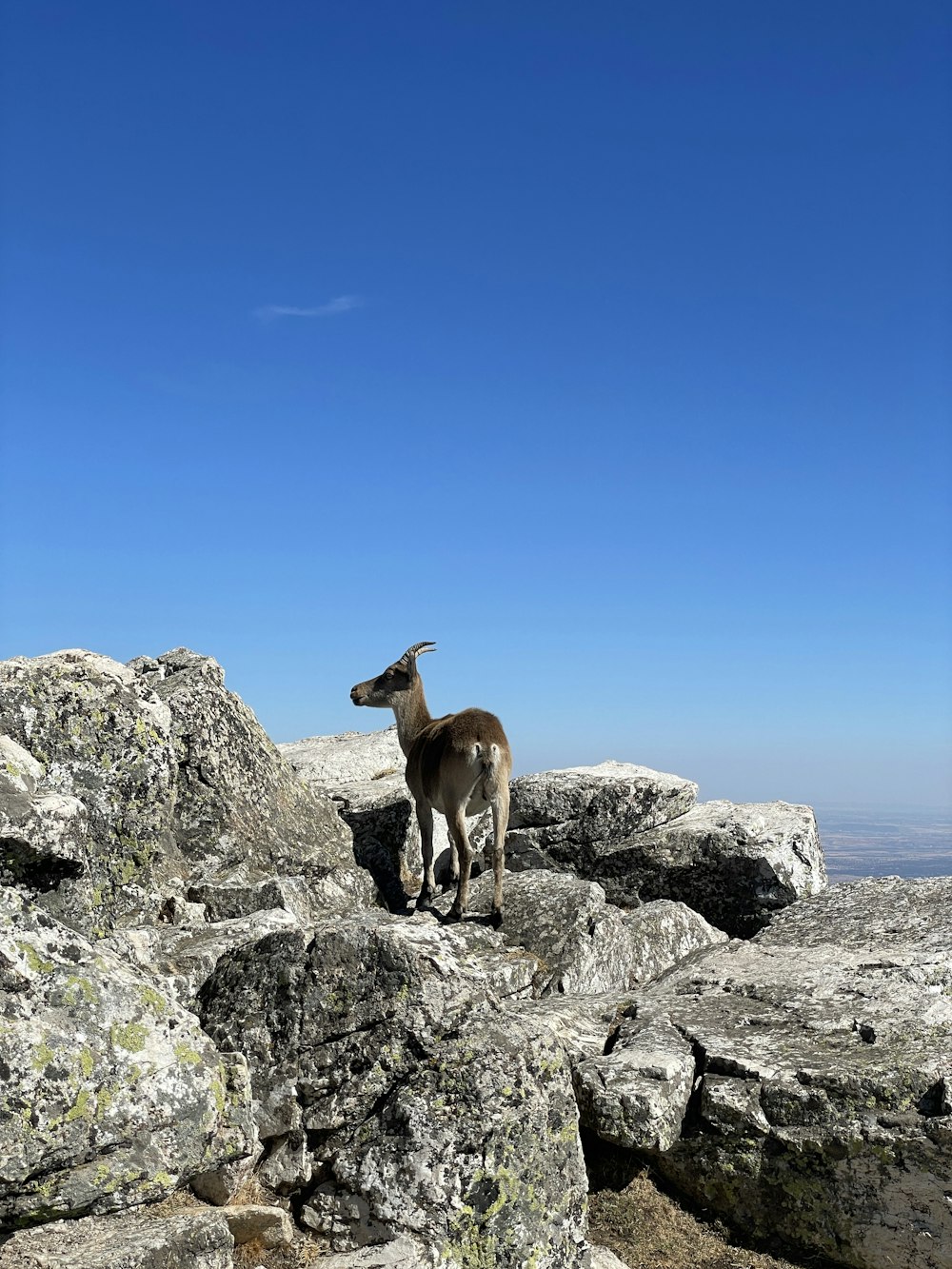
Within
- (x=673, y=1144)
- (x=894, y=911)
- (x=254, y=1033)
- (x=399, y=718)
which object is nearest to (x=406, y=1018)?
(x=254, y=1033)

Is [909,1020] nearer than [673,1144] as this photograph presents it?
No

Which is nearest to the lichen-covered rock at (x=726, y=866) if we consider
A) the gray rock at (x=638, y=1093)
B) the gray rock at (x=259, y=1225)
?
the gray rock at (x=638, y=1093)

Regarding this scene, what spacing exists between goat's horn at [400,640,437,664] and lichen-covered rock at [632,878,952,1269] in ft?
30.9

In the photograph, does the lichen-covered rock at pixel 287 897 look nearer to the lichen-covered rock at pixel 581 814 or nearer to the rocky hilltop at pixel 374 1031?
the rocky hilltop at pixel 374 1031

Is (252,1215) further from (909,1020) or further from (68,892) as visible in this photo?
(909,1020)

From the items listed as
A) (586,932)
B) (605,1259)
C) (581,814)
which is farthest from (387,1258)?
(581,814)

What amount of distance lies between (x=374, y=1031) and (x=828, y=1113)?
4.70 meters

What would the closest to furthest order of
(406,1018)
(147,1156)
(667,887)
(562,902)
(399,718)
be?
(147,1156), (406,1018), (562,902), (667,887), (399,718)

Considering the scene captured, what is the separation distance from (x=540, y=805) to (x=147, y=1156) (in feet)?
39.9

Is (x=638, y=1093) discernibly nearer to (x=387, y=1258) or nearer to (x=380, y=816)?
(x=387, y=1258)

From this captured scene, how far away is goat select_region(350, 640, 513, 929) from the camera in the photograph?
15.5m

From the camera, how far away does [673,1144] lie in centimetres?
1048

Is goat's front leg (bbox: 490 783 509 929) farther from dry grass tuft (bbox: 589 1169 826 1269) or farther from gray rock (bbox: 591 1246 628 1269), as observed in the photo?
gray rock (bbox: 591 1246 628 1269)

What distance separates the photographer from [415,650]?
20422mm
